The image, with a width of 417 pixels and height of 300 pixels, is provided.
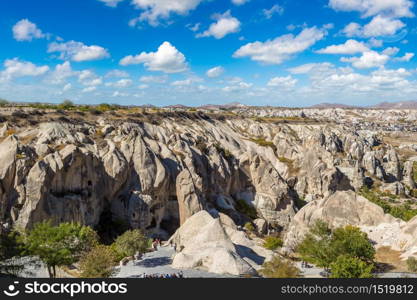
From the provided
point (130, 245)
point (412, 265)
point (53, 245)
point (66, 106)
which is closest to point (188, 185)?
point (130, 245)

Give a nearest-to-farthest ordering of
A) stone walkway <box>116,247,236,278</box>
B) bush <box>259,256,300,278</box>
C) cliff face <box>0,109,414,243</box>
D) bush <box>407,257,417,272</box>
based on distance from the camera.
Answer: bush <box>259,256,300,278</box> → stone walkway <box>116,247,236,278</box> → bush <box>407,257,417,272</box> → cliff face <box>0,109,414,243</box>

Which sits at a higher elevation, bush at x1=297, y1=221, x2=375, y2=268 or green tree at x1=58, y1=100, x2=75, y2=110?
green tree at x1=58, y1=100, x2=75, y2=110

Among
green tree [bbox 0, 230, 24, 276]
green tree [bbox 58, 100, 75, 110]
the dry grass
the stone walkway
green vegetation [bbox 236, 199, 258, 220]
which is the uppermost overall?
green tree [bbox 58, 100, 75, 110]

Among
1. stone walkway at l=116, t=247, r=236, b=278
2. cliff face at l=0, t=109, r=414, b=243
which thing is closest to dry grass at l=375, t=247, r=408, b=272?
stone walkway at l=116, t=247, r=236, b=278

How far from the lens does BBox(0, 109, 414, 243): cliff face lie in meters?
40.9

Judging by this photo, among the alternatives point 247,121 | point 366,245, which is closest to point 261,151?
point 247,121

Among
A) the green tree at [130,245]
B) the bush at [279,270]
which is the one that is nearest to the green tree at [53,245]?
the green tree at [130,245]

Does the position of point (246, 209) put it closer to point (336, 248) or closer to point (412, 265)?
point (336, 248)

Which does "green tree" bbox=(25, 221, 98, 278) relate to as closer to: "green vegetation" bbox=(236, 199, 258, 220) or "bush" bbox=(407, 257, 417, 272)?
"bush" bbox=(407, 257, 417, 272)

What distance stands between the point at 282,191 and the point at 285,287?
50.6m

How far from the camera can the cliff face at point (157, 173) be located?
40906mm

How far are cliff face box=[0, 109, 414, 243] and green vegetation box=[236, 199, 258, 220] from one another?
261 mm

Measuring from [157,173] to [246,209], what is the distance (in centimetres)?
1976

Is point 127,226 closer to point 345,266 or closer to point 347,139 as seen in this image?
point 345,266
